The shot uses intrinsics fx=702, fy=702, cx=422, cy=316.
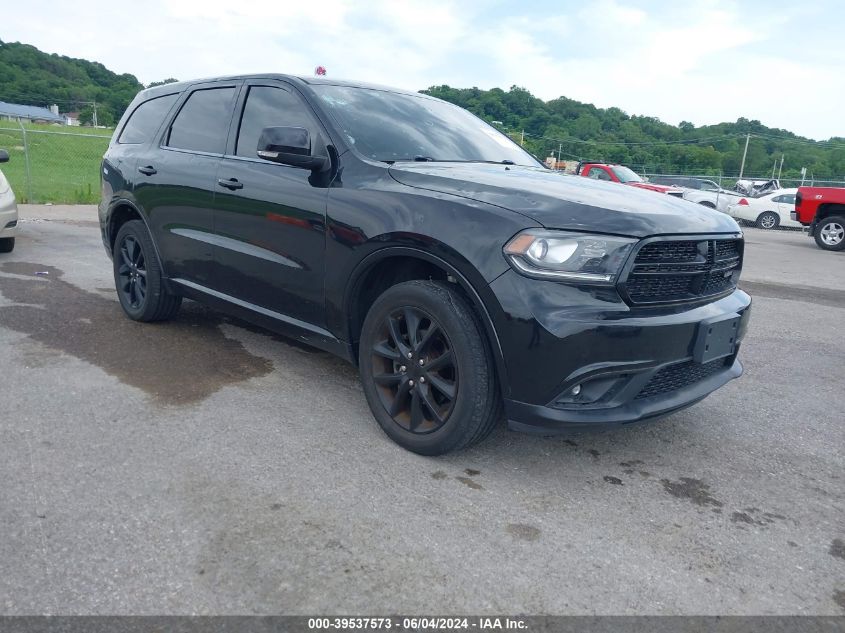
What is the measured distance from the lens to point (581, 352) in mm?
2680

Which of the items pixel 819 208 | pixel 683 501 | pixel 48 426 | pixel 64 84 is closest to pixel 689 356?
pixel 683 501

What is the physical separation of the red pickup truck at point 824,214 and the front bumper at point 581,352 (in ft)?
44.9

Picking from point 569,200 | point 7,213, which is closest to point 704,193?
point 7,213

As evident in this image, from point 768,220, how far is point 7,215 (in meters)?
20.8

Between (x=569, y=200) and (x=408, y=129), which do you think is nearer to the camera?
(x=569, y=200)

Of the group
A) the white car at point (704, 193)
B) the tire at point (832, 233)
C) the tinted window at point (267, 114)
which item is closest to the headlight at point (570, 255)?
the tinted window at point (267, 114)

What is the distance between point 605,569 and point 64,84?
385ft

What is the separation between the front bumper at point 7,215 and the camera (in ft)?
24.8

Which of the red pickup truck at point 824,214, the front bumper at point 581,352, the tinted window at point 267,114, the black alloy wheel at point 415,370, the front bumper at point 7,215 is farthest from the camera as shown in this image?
the red pickup truck at point 824,214

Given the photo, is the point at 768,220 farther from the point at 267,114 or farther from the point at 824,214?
the point at 267,114

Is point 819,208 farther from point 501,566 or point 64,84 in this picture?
point 64,84

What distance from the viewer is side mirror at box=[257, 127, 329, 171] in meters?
3.39

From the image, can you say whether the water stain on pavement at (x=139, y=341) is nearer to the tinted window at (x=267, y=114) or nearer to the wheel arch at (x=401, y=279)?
the wheel arch at (x=401, y=279)

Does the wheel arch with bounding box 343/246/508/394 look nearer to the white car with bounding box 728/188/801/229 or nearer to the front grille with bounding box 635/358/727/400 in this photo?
the front grille with bounding box 635/358/727/400
